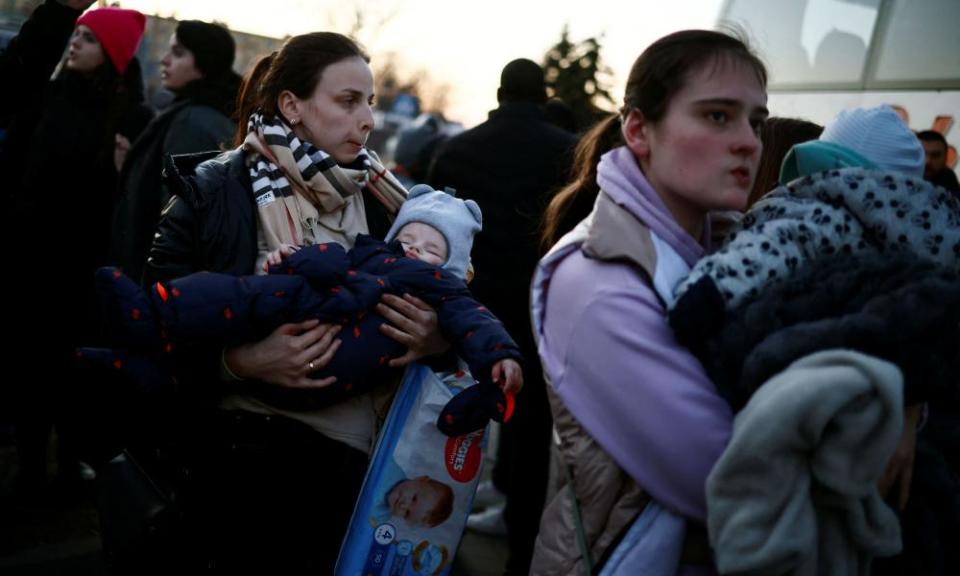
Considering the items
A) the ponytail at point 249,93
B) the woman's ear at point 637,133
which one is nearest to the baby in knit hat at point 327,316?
the woman's ear at point 637,133

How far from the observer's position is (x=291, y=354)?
2484mm

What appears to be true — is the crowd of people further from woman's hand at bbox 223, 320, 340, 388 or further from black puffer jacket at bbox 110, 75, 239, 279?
black puffer jacket at bbox 110, 75, 239, 279

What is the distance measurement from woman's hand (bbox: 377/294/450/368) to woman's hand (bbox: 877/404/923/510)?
1.19m

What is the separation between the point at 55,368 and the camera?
17.7 ft

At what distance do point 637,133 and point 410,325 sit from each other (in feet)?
2.60

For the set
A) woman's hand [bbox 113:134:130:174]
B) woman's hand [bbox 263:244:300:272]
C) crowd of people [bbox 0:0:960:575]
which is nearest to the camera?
crowd of people [bbox 0:0:960:575]

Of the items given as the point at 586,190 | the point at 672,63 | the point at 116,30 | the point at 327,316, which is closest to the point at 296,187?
the point at 327,316

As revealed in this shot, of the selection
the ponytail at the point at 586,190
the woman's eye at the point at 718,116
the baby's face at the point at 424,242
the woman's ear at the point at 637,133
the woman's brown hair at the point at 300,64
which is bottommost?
the baby's face at the point at 424,242

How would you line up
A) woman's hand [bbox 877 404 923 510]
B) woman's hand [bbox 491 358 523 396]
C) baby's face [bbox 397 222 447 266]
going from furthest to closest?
1. baby's face [bbox 397 222 447 266]
2. woman's hand [bbox 491 358 523 396]
3. woman's hand [bbox 877 404 923 510]

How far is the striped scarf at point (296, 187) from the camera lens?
2.76 meters

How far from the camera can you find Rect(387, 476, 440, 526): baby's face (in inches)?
99.3

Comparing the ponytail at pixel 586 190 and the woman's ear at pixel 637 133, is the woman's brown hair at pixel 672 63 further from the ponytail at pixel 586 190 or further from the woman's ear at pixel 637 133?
the ponytail at pixel 586 190

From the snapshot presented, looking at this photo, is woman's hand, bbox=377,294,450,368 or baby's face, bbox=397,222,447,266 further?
baby's face, bbox=397,222,447,266

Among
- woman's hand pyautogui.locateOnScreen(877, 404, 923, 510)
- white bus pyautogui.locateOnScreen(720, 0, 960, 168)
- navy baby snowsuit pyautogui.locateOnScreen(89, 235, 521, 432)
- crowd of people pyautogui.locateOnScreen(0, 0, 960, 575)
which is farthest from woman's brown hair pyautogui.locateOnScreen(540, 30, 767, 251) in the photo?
white bus pyautogui.locateOnScreen(720, 0, 960, 168)
